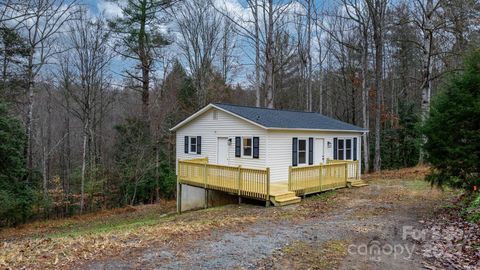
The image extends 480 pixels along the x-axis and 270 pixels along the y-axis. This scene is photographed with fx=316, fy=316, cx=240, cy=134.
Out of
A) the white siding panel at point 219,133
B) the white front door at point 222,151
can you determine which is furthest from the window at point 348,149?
the white front door at point 222,151

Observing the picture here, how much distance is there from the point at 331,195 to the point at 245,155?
4.09 meters

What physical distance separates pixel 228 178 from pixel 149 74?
13.1 m

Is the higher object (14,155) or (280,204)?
(14,155)

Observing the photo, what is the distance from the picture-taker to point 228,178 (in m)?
12.5

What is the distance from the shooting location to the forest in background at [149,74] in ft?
55.9

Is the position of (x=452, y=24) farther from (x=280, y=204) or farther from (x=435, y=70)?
(x=280, y=204)

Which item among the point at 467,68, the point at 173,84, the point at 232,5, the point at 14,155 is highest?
the point at 232,5

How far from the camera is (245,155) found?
14305 mm

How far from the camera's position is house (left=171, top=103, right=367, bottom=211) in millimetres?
12008

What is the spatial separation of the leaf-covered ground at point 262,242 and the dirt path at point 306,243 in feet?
0.05

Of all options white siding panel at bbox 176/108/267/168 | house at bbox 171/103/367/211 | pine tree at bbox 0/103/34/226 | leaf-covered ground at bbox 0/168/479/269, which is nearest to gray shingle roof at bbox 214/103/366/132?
house at bbox 171/103/367/211

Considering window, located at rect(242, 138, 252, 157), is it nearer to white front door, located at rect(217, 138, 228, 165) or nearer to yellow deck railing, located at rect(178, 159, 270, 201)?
white front door, located at rect(217, 138, 228, 165)

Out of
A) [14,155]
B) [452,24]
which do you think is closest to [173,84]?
[14,155]

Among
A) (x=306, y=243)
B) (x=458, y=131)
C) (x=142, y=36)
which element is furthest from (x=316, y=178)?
(x=142, y=36)
